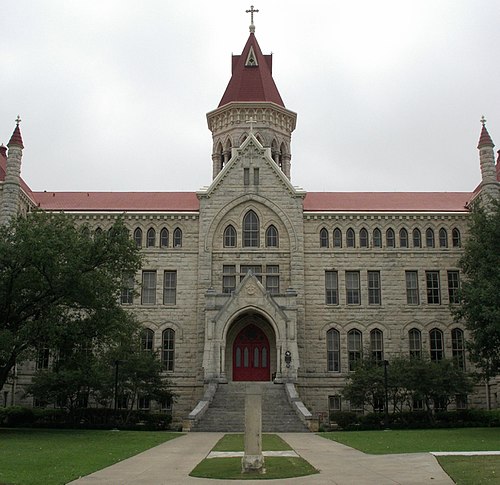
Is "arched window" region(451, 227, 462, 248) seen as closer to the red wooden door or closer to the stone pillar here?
the red wooden door

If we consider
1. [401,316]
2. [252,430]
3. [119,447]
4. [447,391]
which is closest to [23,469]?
[252,430]

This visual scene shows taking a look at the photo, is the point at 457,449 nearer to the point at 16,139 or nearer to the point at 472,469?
the point at 472,469

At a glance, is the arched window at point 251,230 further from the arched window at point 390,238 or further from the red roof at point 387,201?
the arched window at point 390,238

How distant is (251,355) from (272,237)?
308 inches

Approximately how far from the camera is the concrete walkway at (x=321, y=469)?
12.9 meters

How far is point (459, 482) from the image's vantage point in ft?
40.7

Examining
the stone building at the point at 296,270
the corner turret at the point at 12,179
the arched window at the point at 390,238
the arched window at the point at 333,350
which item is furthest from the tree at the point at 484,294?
the corner turret at the point at 12,179

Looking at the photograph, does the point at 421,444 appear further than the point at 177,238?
No

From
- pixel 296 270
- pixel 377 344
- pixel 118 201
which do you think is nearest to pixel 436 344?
pixel 377 344

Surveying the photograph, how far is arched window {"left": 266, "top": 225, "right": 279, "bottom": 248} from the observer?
43.6 meters

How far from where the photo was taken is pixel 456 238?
4391cm

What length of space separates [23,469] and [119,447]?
6797 mm

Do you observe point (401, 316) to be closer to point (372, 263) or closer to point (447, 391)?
point (372, 263)

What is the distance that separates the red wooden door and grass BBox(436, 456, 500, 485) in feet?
84.7
